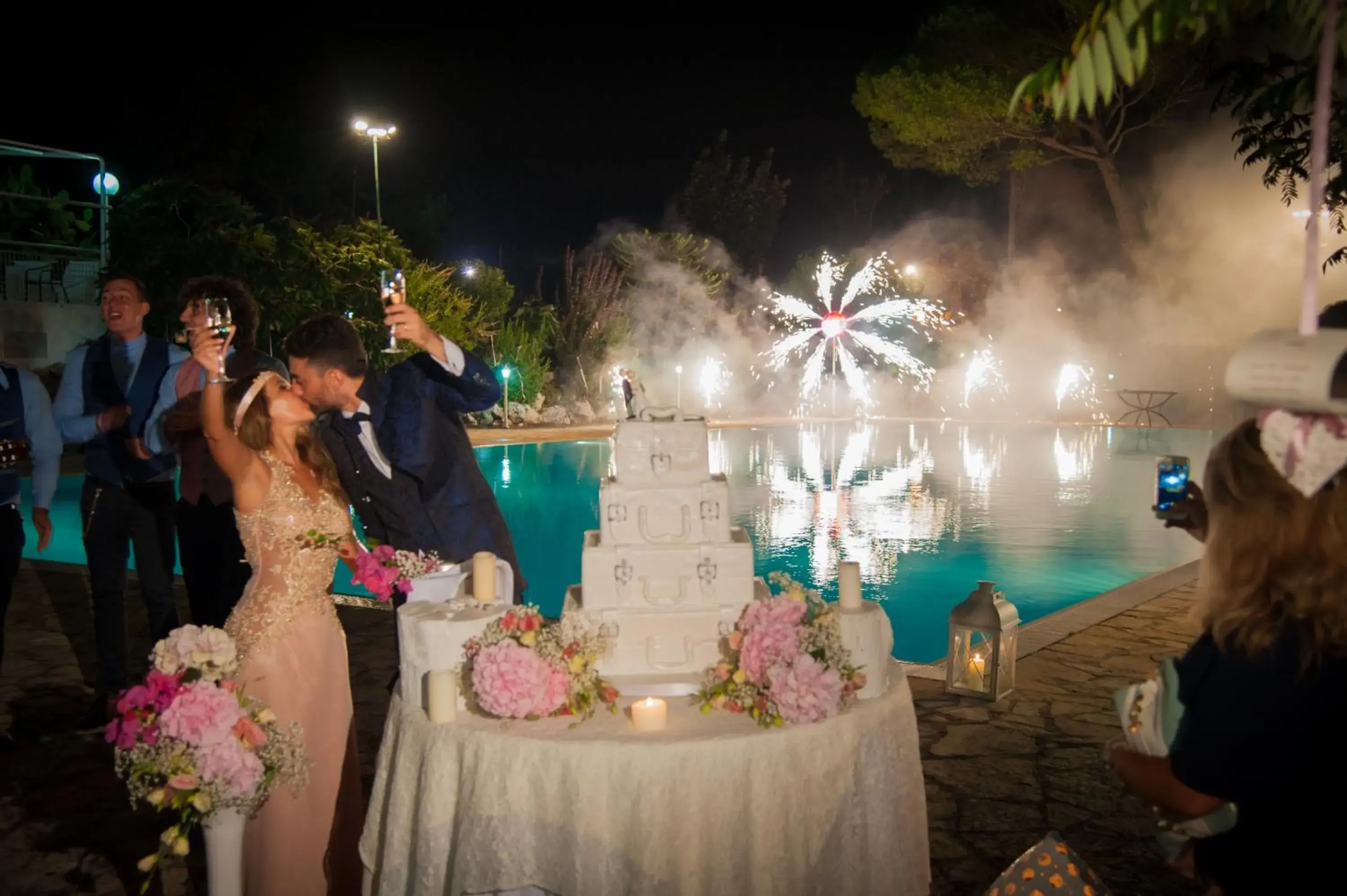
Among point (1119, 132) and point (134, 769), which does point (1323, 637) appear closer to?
point (134, 769)

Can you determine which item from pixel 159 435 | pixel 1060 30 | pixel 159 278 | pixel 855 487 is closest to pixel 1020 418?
pixel 1060 30

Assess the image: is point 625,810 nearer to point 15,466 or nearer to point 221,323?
point 221,323

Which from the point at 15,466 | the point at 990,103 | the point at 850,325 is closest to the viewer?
the point at 15,466

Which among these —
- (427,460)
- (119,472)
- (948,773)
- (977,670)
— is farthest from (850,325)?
(427,460)

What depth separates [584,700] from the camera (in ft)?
10.2

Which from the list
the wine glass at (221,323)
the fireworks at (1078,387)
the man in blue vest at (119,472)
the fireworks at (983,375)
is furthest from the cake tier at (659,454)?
the fireworks at (983,375)

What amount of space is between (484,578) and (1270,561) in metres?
2.25

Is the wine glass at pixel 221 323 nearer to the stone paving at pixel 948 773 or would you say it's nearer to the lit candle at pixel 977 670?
the stone paving at pixel 948 773

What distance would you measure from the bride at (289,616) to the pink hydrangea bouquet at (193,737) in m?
0.33

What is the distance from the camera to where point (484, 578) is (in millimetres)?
3467

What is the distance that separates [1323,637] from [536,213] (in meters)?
56.8

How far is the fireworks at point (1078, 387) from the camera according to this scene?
31703 mm

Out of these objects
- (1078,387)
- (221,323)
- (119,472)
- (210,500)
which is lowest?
(210,500)

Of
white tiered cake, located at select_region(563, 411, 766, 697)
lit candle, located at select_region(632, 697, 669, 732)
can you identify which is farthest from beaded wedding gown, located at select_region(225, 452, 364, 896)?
lit candle, located at select_region(632, 697, 669, 732)
